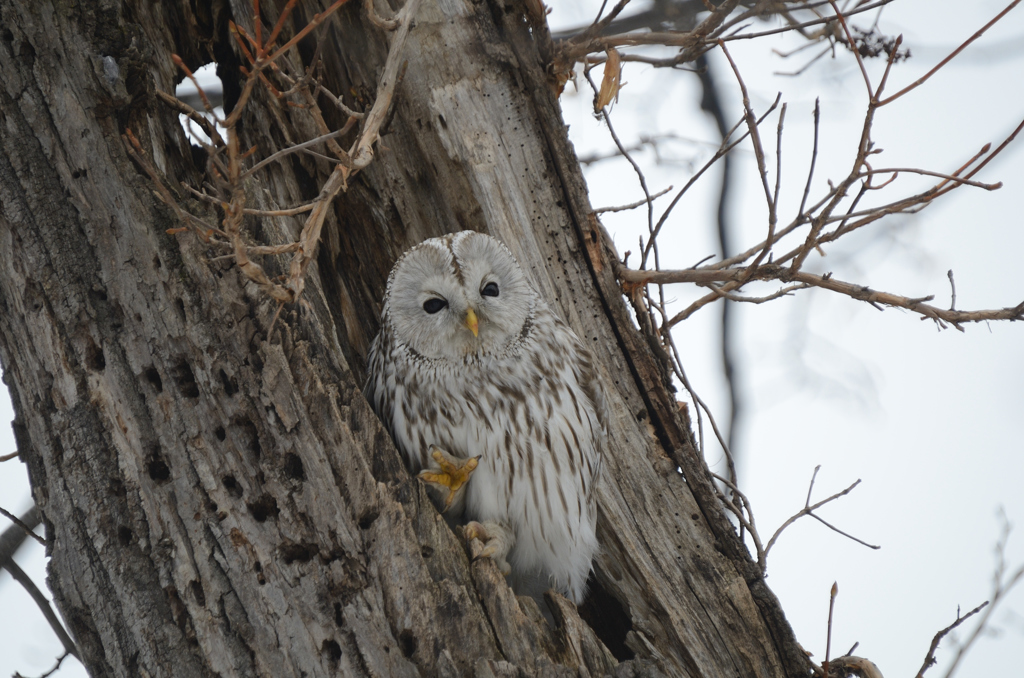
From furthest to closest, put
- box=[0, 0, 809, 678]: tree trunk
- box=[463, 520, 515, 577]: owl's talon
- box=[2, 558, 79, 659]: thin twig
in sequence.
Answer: box=[2, 558, 79, 659]: thin twig, box=[463, 520, 515, 577]: owl's talon, box=[0, 0, 809, 678]: tree trunk

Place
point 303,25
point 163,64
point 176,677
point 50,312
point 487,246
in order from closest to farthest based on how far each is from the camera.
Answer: point 176,677 < point 50,312 < point 163,64 < point 487,246 < point 303,25

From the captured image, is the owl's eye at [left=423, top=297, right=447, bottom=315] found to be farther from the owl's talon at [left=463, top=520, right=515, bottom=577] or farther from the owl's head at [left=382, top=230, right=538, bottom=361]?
the owl's talon at [left=463, top=520, right=515, bottom=577]

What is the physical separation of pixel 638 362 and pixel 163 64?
1.97 m

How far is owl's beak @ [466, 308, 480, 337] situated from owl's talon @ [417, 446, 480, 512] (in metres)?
0.42

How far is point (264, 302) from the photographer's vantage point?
222cm

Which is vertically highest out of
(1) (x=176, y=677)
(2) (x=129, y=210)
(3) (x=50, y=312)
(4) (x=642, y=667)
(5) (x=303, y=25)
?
(5) (x=303, y=25)

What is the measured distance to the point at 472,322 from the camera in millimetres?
2682

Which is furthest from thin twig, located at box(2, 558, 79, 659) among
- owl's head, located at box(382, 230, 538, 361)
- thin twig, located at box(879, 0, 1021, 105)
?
thin twig, located at box(879, 0, 1021, 105)

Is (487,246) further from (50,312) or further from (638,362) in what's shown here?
(50,312)

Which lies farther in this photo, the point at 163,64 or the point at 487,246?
the point at 487,246

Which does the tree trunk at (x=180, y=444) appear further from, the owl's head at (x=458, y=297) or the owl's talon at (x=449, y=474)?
the owl's head at (x=458, y=297)

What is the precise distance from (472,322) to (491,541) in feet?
2.43

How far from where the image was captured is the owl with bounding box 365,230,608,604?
2.70 meters

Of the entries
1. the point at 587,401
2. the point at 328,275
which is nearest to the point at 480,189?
the point at 328,275
